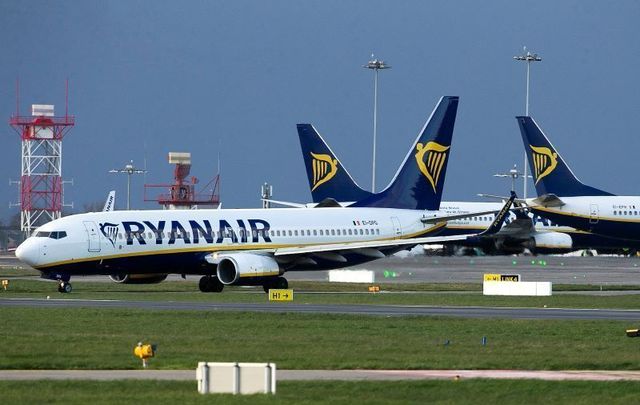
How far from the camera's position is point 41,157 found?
155 meters

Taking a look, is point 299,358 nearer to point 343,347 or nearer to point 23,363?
point 343,347

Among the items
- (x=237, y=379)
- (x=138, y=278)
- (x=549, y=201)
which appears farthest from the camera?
(x=549, y=201)

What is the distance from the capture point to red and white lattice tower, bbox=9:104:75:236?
497ft

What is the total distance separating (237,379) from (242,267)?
37453 mm

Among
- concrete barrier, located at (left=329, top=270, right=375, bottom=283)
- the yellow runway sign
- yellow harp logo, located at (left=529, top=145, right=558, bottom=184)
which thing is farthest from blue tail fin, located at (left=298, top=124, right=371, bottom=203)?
the yellow runway sign

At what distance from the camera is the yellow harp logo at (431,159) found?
7125 cm

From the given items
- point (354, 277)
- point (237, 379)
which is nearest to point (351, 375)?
point (237, 379)

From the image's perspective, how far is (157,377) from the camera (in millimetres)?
27562

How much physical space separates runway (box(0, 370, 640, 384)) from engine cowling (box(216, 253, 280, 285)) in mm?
32471

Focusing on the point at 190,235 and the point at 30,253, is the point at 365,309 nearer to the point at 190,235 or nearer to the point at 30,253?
the point at 190,235

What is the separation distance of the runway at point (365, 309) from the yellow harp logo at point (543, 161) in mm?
52466

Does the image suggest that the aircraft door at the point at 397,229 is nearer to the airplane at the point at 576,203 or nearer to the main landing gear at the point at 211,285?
the main landing gear at the point at 211,285

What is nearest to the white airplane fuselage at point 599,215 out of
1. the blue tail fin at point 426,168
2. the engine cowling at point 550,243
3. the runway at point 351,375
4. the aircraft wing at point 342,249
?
the engine cowling at point 550,243

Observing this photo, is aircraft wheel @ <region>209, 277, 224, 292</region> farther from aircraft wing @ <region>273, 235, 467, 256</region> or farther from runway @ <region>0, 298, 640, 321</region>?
runway @ <region>0, 298, 640, 321</region>
